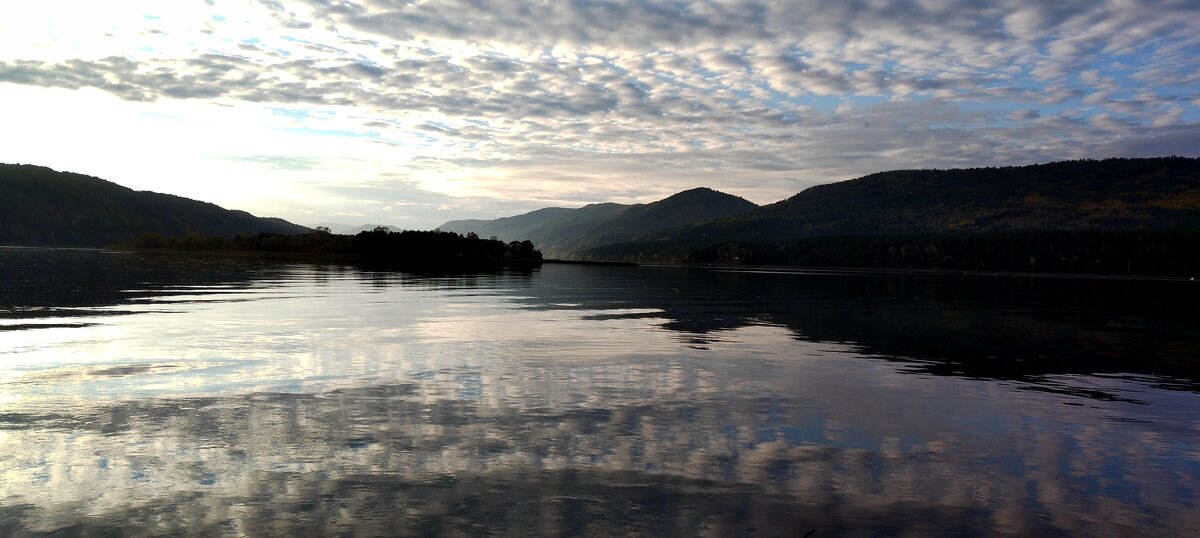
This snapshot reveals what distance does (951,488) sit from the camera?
13695 millimetres

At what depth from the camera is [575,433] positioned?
17312mm

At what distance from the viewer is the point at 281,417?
18.2 meters

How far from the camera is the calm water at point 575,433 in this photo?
11.9 metres

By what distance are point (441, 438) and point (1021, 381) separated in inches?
847

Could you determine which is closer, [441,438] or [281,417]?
[441,438]

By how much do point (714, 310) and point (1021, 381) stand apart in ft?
106

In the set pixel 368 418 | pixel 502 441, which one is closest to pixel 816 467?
pixel 502 441

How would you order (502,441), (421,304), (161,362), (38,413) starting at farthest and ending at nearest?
1. (421,304)
2. (161,362)
3. (38,413)
4. (502,441)

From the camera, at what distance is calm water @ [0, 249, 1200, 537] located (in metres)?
11.9

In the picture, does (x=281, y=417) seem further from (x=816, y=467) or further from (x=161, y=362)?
(x=816, y=467)

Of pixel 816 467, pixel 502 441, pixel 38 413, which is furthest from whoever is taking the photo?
pixel 38 413

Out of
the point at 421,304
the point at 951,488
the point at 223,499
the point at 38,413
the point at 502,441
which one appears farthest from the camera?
the point at 421,304

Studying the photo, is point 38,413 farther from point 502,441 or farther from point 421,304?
point 421,304

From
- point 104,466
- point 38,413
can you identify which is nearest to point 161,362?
point 38,413
